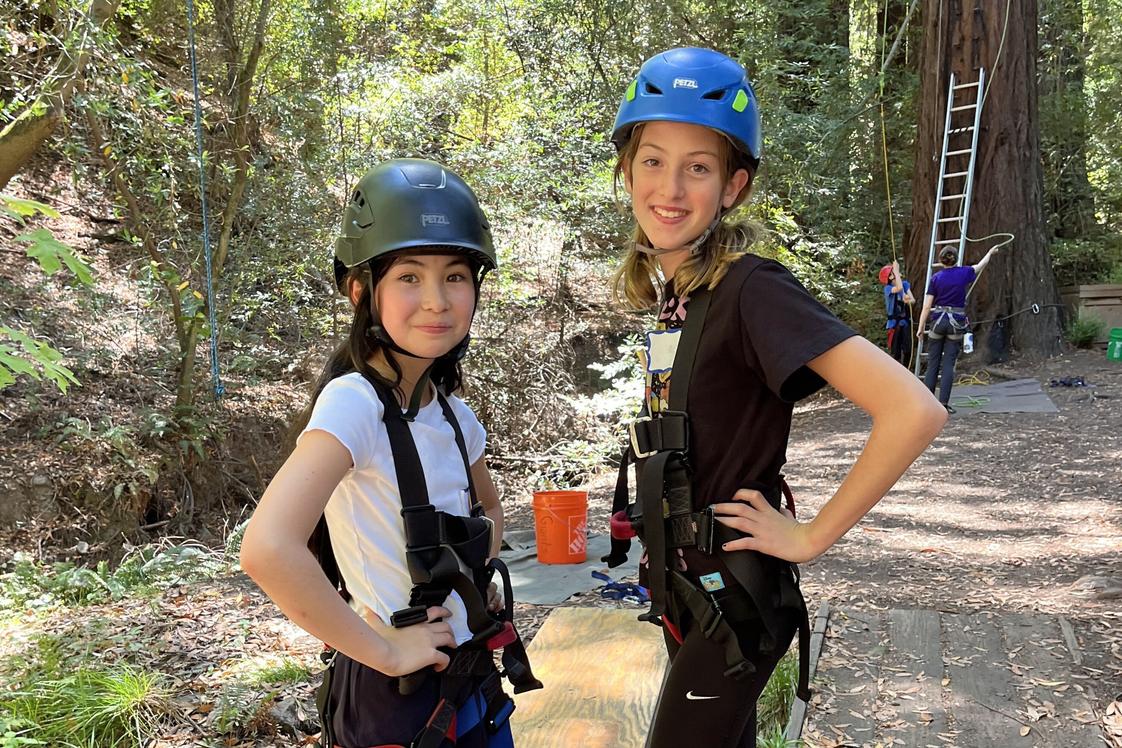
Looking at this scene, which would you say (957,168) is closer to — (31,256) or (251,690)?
(251,690)

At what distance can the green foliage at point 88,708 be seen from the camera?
3.48 metres

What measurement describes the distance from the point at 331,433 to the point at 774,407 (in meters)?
0.90

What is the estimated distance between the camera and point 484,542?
177 cm

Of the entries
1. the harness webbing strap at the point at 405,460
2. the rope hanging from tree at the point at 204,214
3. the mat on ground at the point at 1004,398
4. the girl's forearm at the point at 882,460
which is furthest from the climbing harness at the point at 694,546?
the mat on ground at the point at 1004,398

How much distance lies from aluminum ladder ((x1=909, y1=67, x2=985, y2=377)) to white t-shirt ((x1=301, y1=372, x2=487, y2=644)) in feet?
36.6

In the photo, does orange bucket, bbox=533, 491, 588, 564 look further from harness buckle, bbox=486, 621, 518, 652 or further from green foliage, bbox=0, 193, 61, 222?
harness buckle, bbox=486, 621, 518, 652

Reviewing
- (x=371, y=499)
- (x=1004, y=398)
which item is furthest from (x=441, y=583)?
(x=1004, y=398)

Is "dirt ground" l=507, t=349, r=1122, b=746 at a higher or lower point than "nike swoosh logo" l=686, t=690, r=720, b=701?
lower

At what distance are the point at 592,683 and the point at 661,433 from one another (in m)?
1.66

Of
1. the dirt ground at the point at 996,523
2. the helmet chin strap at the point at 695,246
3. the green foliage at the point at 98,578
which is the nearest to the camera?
the helmet chin strap at the point at 695,246

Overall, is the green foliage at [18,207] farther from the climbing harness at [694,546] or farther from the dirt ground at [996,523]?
the dirt ground at [996,523]

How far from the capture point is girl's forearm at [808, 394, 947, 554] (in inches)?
63.1

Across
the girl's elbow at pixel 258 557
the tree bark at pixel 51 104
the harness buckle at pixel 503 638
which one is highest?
the tree bark at pixel 51 104

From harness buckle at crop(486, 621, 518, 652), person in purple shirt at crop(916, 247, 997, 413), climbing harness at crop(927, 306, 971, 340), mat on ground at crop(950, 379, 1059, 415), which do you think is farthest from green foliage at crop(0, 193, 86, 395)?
mat on ground at crop(950, 379, 1059, 415)
